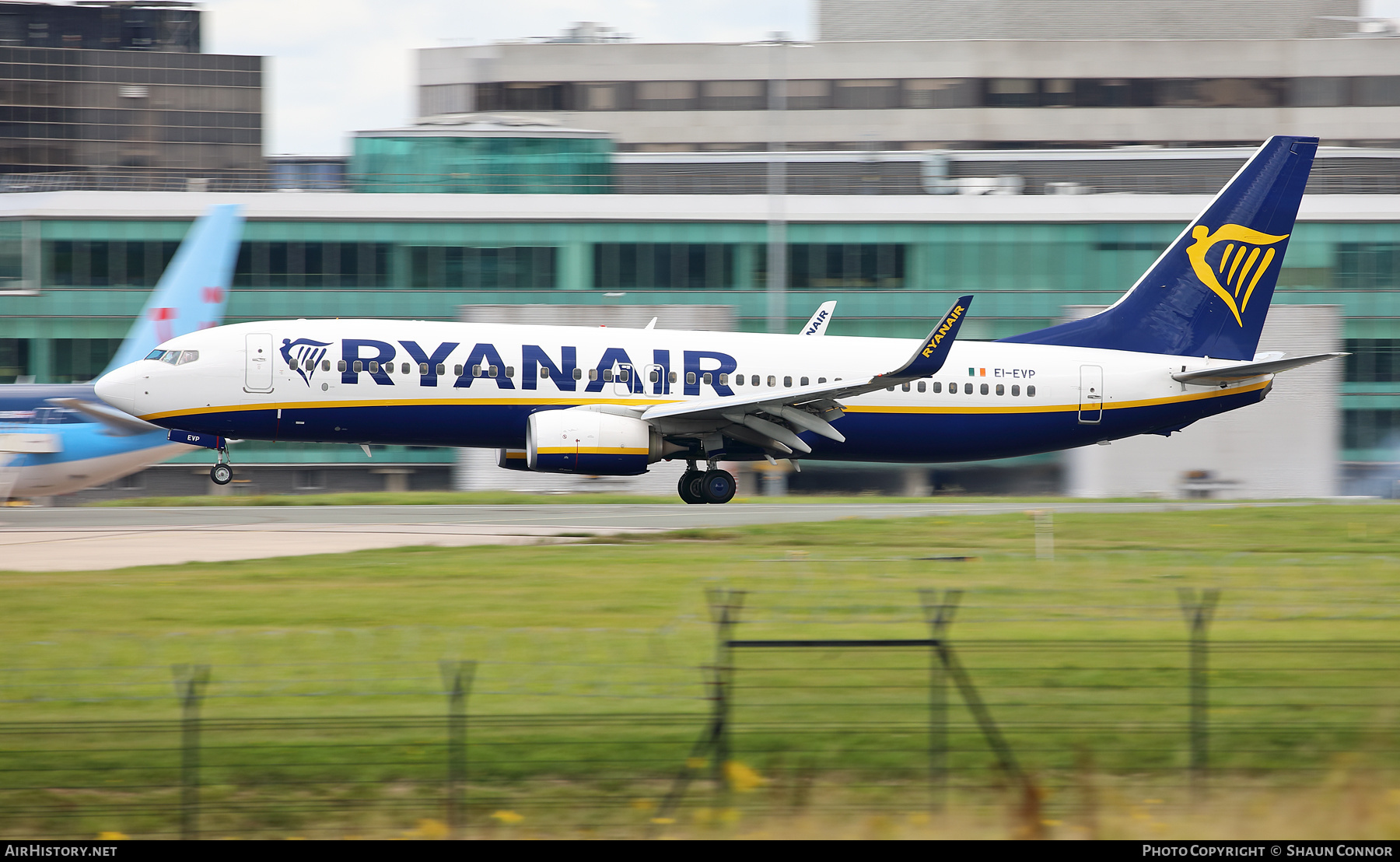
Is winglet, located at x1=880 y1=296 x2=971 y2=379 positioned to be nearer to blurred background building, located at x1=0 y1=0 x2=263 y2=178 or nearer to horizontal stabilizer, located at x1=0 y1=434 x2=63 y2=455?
horizontal stabilizer, located at x1=0 y1=434 x2=63 y2=455

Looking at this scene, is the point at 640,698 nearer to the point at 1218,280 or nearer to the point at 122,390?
the point at 122,390

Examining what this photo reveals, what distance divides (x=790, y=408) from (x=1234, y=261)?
40.5 ft

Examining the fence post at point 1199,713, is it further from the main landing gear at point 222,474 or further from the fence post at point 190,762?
the main landing gear at point 222,474

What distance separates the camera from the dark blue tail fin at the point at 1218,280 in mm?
33406

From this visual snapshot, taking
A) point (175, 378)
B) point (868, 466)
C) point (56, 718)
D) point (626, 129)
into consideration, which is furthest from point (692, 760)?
point (626, 129)

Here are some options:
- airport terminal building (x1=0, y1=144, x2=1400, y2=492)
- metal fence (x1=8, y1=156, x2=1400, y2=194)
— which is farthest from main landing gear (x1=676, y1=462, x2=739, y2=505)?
metal fence (x1=8, y1=156, x2=1400, y2=194)

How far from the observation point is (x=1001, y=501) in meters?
37.4

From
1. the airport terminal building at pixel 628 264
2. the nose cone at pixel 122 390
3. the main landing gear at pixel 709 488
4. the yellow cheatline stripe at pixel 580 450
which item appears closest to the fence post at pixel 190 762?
the yellow cheatline stripe at pixel 580 450

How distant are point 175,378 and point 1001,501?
830 inches

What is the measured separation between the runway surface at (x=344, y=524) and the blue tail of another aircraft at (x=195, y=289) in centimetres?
1110

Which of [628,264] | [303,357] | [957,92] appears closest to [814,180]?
[628,264]

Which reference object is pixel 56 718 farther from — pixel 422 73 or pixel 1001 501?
pixel 422 73

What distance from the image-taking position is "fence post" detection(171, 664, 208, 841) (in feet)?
30.4

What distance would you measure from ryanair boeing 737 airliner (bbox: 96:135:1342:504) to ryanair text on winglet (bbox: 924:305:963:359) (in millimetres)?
54
